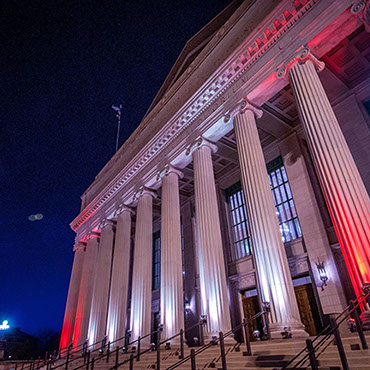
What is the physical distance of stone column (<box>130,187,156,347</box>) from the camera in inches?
597

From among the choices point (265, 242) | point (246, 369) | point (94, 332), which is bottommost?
point (246, 369)

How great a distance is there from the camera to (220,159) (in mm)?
19734

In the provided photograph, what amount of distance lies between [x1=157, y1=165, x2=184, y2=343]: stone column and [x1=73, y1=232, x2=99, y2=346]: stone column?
418 inches

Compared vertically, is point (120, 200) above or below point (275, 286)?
above

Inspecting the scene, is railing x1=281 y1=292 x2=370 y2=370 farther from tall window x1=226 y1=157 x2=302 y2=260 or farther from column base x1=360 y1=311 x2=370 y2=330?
tall window x1=226 y1=157 x2=302 y2=260

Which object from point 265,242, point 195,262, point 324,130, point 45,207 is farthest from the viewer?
point 45,207

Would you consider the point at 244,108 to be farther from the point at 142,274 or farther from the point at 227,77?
the point at 142,274

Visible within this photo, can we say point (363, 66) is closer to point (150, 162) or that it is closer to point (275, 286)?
point (275, 286)

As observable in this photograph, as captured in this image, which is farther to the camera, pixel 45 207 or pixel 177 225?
pixel 45 207

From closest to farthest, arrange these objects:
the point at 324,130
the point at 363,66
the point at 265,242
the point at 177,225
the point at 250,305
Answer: the point at 324,130, the point at 265,242, the point at 363,66, the point at 177,225, the point at 250,305

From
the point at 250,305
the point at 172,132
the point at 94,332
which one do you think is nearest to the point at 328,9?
the point at 172,132

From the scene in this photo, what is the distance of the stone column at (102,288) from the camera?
1881 cm

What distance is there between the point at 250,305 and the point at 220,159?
9324mm

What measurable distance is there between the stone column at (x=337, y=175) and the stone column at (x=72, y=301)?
22820 millimetres
